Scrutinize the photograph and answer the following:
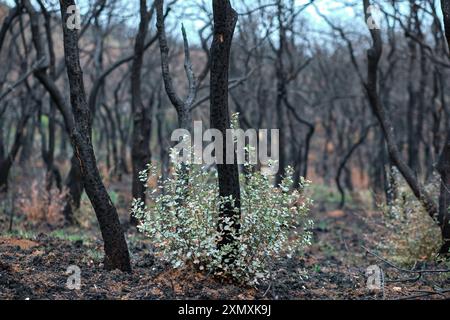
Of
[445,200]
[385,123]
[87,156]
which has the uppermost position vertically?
[385,123]

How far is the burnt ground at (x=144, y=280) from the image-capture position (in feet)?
21.2

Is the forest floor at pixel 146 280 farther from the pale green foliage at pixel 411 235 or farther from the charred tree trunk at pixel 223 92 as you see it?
the charred tree trunk at pixel 223 92

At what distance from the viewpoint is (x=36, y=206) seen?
45.4 ft

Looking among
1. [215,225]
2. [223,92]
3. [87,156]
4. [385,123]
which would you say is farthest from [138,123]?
[215,225]

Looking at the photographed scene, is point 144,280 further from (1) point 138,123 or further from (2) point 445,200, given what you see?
(1) point 138,123

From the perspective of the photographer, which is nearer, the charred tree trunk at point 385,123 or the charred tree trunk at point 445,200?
the charred tree trunk at point 445,200

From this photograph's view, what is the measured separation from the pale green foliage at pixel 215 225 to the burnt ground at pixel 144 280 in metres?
0.22

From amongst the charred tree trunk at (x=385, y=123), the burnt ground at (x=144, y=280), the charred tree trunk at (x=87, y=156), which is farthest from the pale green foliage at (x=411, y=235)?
the charred tree trunk at (x=87, y=156)

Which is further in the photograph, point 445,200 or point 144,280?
point 445,200

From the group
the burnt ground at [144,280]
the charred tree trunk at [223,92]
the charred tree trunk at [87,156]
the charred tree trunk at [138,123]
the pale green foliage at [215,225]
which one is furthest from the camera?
the charred tree trunk at [138,123]

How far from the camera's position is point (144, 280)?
23.1 feet

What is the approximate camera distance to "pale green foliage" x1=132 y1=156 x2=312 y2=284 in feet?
21.8

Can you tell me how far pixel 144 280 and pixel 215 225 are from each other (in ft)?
3.53
